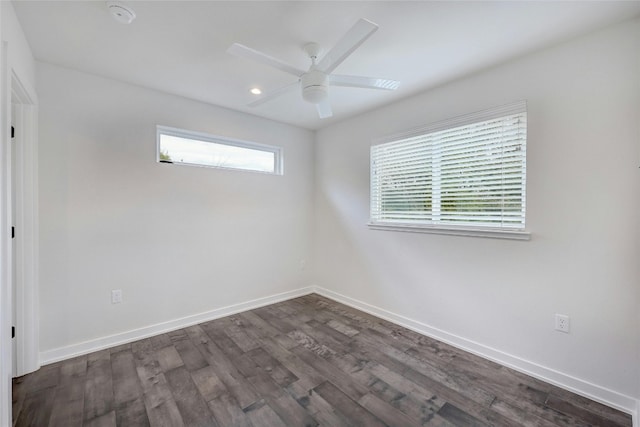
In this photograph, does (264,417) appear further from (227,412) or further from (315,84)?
(315,84)

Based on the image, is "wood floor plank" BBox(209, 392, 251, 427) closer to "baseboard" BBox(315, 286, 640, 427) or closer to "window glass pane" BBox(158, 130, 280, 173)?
"baseboard" BBox(315, 286, 640, 427)

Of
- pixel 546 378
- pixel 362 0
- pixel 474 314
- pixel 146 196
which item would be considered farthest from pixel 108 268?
pixel 546 378

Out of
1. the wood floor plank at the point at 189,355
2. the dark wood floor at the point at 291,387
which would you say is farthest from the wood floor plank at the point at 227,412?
the wood floor plank at the point at 189,355

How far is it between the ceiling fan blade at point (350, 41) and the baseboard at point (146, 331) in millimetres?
2749

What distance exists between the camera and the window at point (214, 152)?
2842mm

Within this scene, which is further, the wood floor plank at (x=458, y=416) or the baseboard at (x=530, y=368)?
the baseboard at (x=530, y=368)

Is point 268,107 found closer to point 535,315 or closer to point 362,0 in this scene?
point 362,0

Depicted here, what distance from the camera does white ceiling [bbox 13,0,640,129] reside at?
1606mm

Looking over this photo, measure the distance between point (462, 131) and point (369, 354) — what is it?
2.14 metres

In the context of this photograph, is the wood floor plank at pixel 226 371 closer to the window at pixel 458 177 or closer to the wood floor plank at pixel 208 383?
the wood floor plank at pixel 208 383

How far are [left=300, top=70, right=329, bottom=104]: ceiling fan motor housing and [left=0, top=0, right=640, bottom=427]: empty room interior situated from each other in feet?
0.04

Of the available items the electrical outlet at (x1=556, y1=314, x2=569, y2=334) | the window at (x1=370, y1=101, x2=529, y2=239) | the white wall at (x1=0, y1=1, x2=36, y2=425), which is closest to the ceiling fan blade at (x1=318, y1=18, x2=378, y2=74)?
the window at (x1=370, y1=101, x2=529, y2=239)

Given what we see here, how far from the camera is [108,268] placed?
2482 millimetres

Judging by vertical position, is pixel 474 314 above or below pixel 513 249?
below
